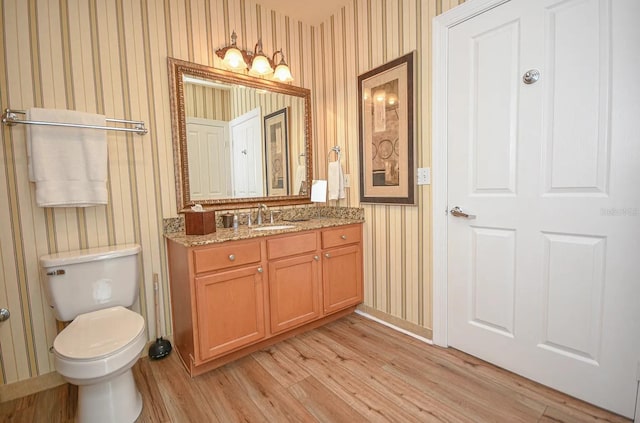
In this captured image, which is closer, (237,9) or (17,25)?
(17,25)

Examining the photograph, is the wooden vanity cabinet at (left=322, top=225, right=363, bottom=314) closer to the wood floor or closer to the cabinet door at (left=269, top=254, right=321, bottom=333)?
the cabinet door at (left=269, top=254, right=321, bottom=333)

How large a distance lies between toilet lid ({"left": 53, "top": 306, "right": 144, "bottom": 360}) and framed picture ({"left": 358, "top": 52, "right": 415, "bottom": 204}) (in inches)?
69.9

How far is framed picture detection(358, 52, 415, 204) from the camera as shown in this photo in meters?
2.09

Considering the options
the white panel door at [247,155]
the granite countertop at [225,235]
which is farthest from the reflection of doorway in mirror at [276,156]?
the granite countertop at [225,235]

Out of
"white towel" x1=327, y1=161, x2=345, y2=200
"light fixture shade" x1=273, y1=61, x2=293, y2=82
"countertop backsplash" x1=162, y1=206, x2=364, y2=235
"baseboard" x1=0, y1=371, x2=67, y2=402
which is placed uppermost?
"light fixture shade" x1=273, y1=61, x2=293, y2=82

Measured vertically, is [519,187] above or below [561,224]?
above

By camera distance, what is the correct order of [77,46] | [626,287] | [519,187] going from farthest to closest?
1. [77,46]
2. [519,187]
3. [626,287]

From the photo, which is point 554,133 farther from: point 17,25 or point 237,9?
point 17,25

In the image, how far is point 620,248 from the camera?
1337mm

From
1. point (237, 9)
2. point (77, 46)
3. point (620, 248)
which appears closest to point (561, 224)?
point (620, 248)

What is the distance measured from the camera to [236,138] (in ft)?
7.63

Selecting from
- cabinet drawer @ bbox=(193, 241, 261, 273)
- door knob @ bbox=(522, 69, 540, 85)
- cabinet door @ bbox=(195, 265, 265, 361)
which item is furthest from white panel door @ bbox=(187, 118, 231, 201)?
door knob @ bbox=(522, 69, 540, 85)

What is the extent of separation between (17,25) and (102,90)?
0.44 meters

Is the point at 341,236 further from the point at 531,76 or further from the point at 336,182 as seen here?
the point at 531,76
